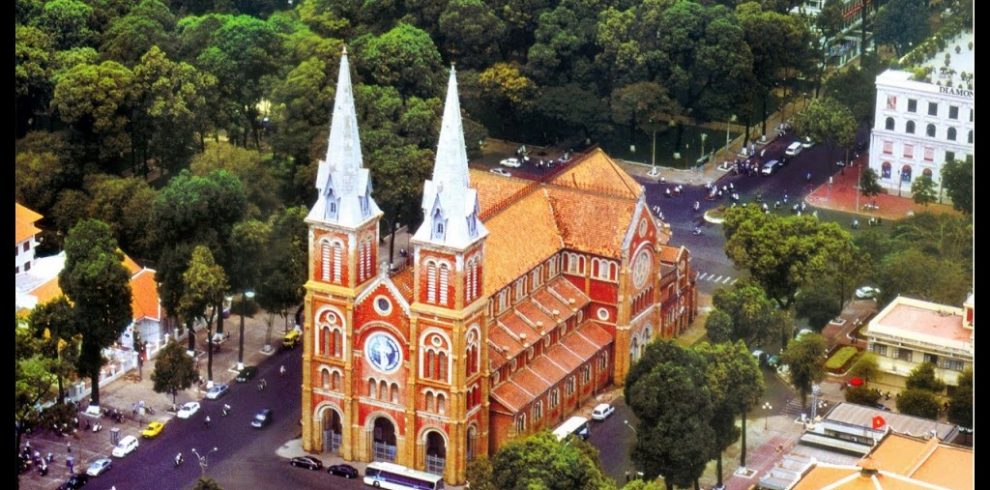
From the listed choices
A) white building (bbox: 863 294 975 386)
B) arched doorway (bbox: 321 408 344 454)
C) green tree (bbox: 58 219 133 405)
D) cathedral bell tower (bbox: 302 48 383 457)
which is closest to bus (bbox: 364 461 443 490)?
cathedral bell tower (bbox: 302 48 383 457)

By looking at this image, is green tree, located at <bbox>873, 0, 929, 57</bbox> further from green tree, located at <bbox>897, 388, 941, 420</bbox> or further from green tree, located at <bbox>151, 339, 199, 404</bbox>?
green tree, located at <bbox>151, 339, 199, 404</bbox>

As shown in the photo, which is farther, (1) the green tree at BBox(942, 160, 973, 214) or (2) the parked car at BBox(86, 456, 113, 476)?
(1) the green tree at BBox(942, 160, 973, 214)

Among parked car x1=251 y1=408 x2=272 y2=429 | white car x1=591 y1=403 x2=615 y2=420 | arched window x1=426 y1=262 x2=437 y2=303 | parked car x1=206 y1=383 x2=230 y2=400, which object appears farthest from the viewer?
parked car x1=206 y1=383 x2=230 y2=400

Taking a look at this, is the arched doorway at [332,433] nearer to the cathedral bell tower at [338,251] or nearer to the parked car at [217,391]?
the cathedral bell tower at [338,251]

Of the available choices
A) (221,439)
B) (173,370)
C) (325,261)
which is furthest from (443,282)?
→ (173,370)

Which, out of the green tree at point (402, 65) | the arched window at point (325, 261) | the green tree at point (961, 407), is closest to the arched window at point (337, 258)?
the arched window at point (325, 261)

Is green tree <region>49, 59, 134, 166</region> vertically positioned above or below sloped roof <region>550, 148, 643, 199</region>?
above
